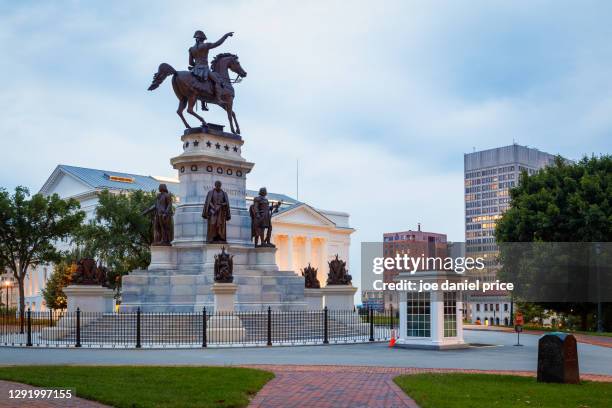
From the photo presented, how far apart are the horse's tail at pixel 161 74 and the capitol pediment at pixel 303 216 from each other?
7257cm

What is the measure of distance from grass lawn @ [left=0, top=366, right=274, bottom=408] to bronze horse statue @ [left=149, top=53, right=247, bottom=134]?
23.3 metres

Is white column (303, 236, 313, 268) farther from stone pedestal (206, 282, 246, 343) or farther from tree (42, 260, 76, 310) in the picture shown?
stone pedestal (206, 282, 246, 343)

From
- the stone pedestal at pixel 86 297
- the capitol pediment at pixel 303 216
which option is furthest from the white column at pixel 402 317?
the capitol pediment at pixel 303 216

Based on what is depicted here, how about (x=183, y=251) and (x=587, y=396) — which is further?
(x=183, y=251)

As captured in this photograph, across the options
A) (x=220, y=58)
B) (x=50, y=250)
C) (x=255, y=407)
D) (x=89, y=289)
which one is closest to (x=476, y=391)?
(x=255, y=407)

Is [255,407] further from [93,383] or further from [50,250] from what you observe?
[50,250]

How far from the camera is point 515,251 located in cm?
4691

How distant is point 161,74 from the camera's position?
127 feet

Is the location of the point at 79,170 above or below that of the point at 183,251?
above

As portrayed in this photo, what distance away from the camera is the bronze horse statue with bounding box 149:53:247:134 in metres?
38.9

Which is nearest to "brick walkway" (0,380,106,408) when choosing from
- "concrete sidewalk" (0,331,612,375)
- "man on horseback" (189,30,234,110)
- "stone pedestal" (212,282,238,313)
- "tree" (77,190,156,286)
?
"concrete sidewalk" (0,331,612,375)

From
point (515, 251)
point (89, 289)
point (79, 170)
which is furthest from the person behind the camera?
point (79, 170)

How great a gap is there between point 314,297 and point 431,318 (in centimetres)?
1264

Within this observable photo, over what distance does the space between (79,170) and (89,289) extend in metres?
76.9
